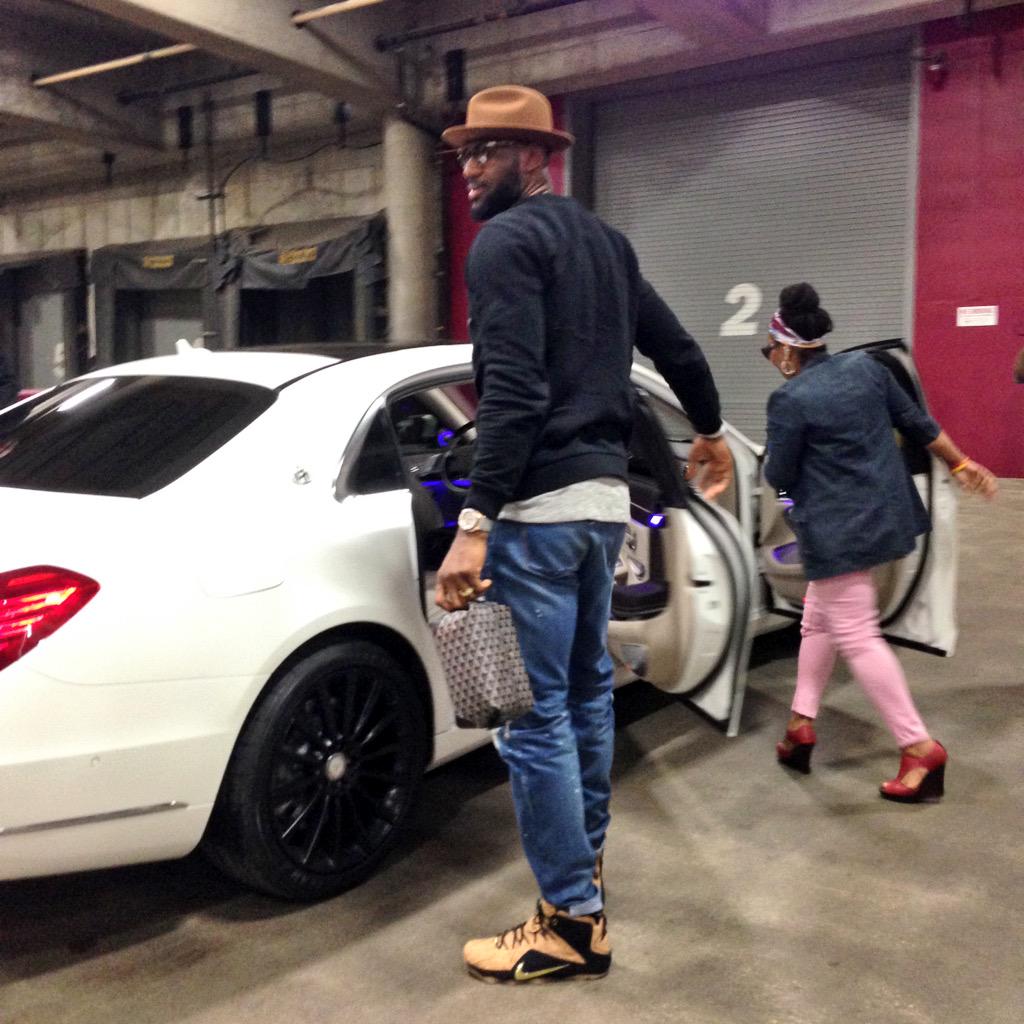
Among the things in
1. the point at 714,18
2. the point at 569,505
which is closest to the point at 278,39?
the point at 714,18

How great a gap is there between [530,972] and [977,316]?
8.20m

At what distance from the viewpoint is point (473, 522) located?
85.7 inches

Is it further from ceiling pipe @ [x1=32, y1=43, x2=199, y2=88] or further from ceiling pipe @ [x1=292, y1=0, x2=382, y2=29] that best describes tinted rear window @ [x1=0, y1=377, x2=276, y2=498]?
ceiling pipe @ [x1=32, y1=43, x2=199, y2=88]

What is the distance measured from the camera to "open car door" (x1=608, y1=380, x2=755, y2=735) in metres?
3.27

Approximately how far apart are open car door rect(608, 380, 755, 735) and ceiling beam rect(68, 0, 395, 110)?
24.2ft

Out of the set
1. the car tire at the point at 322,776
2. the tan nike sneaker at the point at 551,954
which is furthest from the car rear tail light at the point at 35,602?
the tan nike sneaker at the point at 551,954

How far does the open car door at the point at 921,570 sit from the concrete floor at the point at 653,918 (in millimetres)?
450

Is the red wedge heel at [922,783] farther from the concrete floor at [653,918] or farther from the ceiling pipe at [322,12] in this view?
the ceiling pipe at [322,12]

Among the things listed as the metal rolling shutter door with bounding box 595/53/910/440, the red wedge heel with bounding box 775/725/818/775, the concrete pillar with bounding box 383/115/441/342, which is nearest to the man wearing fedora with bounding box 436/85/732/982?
the red wedge heel with bounding box 775/725/818/775

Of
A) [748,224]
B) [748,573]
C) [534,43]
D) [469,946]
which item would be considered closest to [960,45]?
[748,224]

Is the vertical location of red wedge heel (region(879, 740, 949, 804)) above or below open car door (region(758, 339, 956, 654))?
below

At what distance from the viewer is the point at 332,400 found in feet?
9.64

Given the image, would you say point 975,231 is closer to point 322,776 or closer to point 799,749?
point 799,749

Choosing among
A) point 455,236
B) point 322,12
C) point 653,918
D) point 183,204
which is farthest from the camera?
point 183,204
